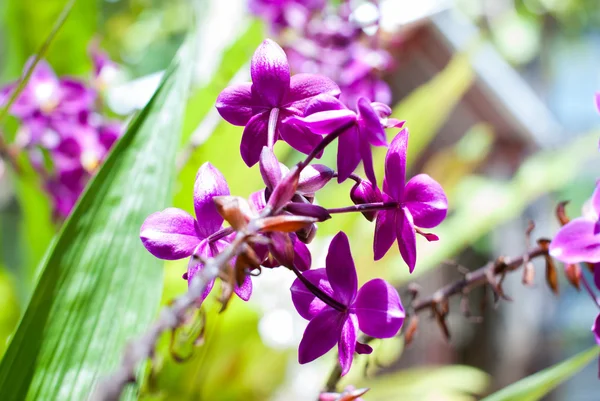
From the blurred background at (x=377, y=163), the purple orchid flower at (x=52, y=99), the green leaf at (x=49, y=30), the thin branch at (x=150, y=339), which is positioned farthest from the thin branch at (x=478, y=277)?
the green leaf at (x=49, y=30)

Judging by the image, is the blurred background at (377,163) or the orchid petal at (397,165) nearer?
the orchid petal at (397,165)

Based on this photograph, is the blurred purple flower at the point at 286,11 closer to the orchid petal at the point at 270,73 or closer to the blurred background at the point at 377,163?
the blurred background at the point at 377,163

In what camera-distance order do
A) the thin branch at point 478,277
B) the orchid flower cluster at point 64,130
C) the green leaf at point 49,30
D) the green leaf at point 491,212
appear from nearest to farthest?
the thin branch at point 478,277
the orchid flower cluster at point 64,130
the green leaf at point 49,30
the green leaf at point 491,212

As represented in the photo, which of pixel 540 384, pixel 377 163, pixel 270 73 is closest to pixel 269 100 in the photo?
pixel 270 73

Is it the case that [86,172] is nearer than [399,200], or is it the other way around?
[399,200]

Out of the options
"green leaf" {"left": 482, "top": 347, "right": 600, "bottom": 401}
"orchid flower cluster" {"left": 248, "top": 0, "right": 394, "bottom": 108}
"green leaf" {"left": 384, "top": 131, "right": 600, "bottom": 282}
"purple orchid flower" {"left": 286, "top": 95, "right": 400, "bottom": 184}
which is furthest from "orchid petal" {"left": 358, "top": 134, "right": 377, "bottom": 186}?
"green leaf" {"left": 384, "top": 131, "right": 600, "bottom": 282}

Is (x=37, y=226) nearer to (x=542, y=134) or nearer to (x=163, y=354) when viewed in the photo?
(x=163, y=354)

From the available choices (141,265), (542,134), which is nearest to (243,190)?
(141,265)
